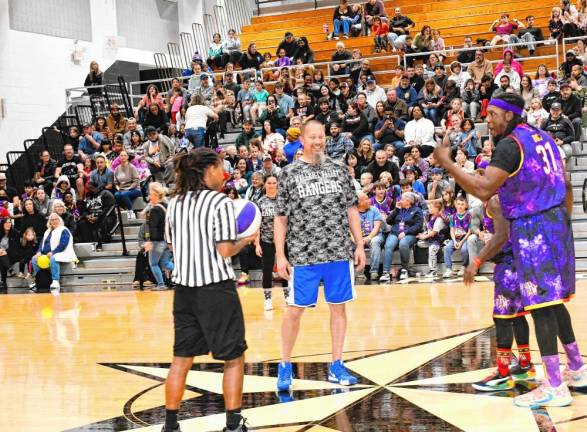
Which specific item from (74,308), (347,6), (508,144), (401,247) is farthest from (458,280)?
(347,6)

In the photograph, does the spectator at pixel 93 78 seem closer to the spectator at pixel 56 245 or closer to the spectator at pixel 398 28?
the spectator at pixel 56 245

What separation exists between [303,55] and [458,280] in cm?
916

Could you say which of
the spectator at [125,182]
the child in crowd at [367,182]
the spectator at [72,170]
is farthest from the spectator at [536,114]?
the spectator at [72,170]

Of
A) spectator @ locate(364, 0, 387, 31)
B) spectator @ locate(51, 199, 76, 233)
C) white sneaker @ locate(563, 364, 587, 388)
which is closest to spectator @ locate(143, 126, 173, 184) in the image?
spectator @ locate(51, 199, 76, 233)

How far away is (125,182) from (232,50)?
624 cm

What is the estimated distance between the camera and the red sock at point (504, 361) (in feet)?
17.3

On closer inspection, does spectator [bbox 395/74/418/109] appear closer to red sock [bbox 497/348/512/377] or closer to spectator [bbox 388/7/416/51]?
spectator [bbox 388/7/416/51]

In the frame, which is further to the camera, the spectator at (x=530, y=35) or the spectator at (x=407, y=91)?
the spectator at (x=530, y=35)

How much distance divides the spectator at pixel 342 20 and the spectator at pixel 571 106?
7.90 metres

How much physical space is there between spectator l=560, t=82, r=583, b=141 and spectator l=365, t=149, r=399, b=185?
9.43ft

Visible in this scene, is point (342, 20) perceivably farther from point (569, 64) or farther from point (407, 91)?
point (569, 64)

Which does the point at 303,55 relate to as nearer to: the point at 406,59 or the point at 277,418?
the point at 406,59

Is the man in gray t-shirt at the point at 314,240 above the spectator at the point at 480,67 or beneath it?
beneath

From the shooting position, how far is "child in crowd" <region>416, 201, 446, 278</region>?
1255 centimetres
